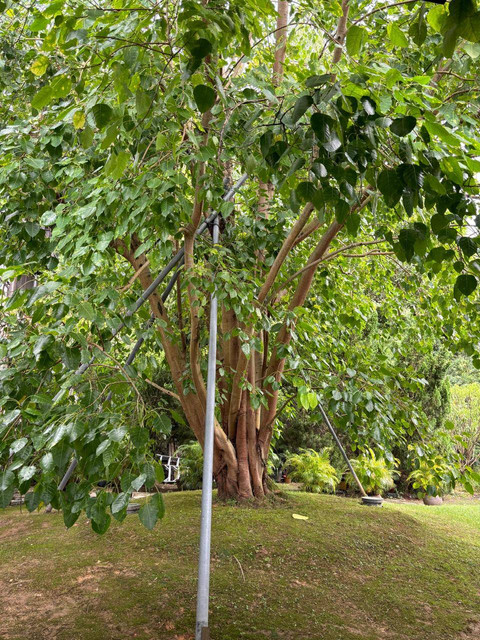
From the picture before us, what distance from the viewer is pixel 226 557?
3.33 metres

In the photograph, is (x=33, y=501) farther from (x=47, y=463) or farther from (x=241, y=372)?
(x=241, y=372)

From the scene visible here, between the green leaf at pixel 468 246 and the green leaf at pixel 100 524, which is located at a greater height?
the green leaf at pixel 468 246

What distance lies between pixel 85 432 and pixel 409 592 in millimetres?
2654

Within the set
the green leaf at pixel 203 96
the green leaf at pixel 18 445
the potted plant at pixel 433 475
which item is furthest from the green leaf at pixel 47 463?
the potted plant at pixel 433 475

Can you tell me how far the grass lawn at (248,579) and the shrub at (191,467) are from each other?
2.21 meters

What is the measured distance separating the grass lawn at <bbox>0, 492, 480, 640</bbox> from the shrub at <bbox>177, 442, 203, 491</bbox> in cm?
221

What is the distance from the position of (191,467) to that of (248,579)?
411cm

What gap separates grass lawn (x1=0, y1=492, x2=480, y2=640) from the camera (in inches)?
101

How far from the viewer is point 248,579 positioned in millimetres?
3082

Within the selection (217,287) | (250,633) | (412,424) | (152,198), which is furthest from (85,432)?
(412,424)

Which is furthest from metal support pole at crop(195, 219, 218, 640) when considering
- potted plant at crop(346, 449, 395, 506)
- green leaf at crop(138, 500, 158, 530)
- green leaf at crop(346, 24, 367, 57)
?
potted plant at crop(346, 449, 395, 506)

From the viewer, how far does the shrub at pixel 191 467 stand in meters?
6.77

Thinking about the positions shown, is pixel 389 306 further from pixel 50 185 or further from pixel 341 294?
pixel 50 185

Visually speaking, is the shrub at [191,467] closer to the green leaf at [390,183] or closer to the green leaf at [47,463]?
the green leaf at [47,463]
